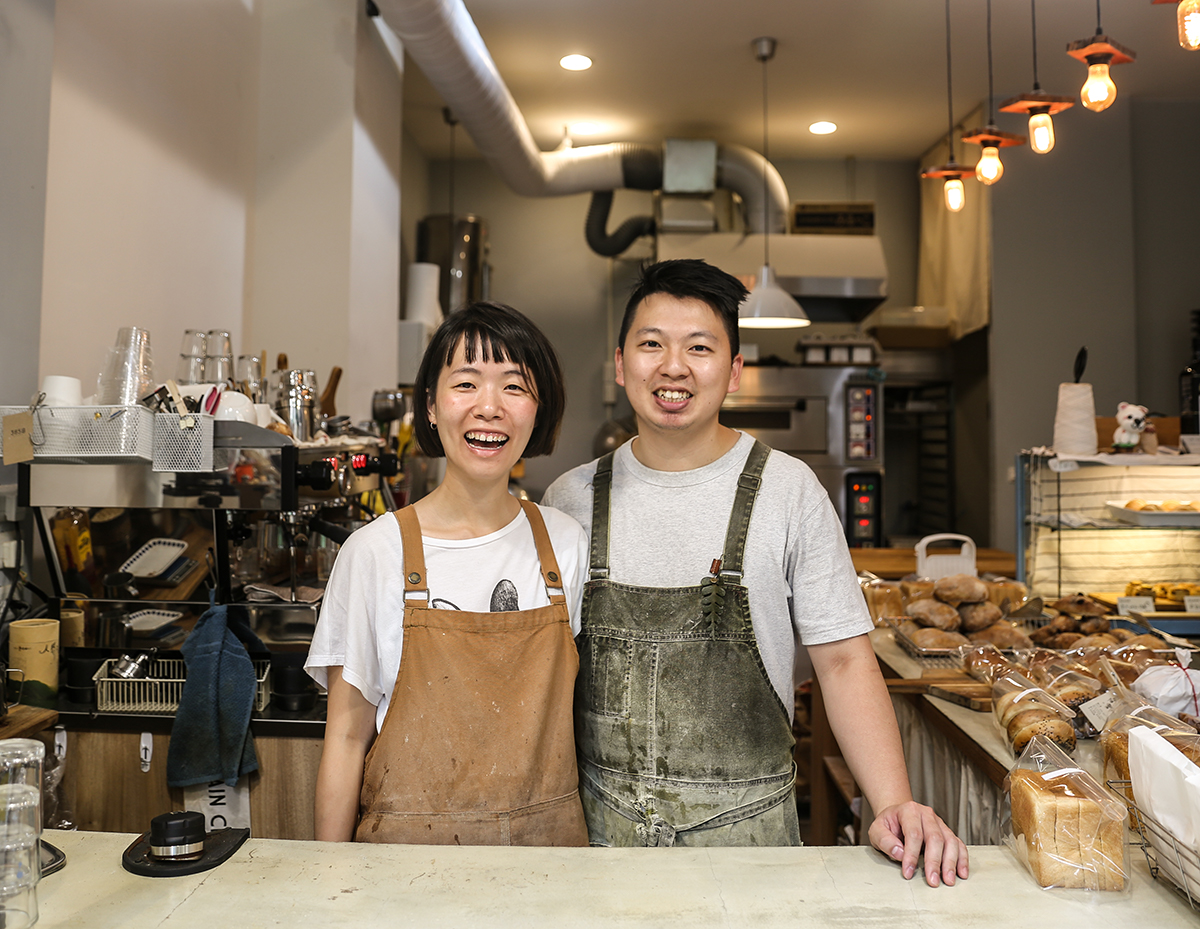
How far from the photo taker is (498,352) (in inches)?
60.1

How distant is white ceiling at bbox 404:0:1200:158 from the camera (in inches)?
180

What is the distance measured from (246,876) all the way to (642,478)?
0.86 m

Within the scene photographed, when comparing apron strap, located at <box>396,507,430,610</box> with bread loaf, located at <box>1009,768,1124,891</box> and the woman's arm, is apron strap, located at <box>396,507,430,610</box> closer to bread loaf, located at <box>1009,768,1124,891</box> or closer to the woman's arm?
the woman's arm

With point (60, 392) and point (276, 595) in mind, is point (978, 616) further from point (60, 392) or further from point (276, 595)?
point (60, 392)

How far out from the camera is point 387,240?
4.64 metres

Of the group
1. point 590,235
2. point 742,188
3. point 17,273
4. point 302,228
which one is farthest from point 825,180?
point 17,273

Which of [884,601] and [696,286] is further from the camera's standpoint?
[884,601]

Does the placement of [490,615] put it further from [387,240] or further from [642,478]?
[387,240]

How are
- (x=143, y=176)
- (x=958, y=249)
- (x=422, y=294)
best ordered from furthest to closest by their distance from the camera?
(x=958, y=249)
(x=422, y=294)
(x=143, y=176)

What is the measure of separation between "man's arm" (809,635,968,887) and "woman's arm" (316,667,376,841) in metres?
0.75

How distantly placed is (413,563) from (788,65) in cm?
466

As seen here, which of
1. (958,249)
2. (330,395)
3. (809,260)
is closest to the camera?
(330,395)

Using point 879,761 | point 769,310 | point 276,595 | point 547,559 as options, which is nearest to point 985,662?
Result: point 879,761

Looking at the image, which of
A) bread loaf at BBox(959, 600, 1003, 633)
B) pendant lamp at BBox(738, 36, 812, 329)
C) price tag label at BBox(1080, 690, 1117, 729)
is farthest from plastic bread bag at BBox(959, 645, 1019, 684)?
pendant lamp at BBox(738, 36, 812, 329)
